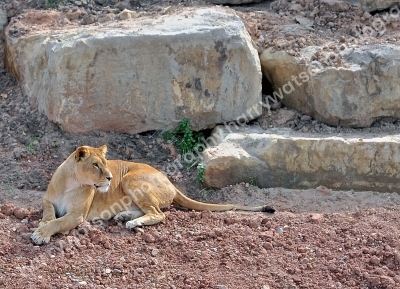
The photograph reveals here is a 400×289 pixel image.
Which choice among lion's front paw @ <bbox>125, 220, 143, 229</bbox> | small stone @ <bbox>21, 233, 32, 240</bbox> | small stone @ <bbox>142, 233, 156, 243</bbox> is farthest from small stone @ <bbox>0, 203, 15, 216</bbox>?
small stone @ <bbox>142, 233, 156, 243</bbox>

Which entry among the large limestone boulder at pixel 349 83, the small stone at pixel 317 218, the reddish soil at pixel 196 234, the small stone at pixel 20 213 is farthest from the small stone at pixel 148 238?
the large limestone boulder at pixel 349 83

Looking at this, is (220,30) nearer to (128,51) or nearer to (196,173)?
(128,51)

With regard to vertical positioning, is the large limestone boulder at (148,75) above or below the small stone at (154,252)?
above

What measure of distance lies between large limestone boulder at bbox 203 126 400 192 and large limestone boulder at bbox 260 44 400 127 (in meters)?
0.69

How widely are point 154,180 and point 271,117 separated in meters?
Result: 2.19

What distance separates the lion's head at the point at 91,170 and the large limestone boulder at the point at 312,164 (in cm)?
143

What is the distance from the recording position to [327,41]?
9773mm

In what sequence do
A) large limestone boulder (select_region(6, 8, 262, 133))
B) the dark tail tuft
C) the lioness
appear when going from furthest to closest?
large limestone boulder (select_region(6, 8, 262, 133)), the dark tail tuft, the lioness

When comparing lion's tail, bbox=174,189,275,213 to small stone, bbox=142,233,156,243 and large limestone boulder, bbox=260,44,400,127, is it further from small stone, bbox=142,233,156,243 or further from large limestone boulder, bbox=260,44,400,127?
large limestone boulder, bbox=260,44,400,127

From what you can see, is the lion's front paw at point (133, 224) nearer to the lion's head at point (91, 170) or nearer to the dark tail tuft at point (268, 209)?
the lion's head at point (91, 170)

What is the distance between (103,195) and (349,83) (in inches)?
137

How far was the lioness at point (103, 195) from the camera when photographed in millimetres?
7461

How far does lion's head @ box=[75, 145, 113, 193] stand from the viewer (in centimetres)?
750

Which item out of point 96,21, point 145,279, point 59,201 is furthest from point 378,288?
point 96,21
